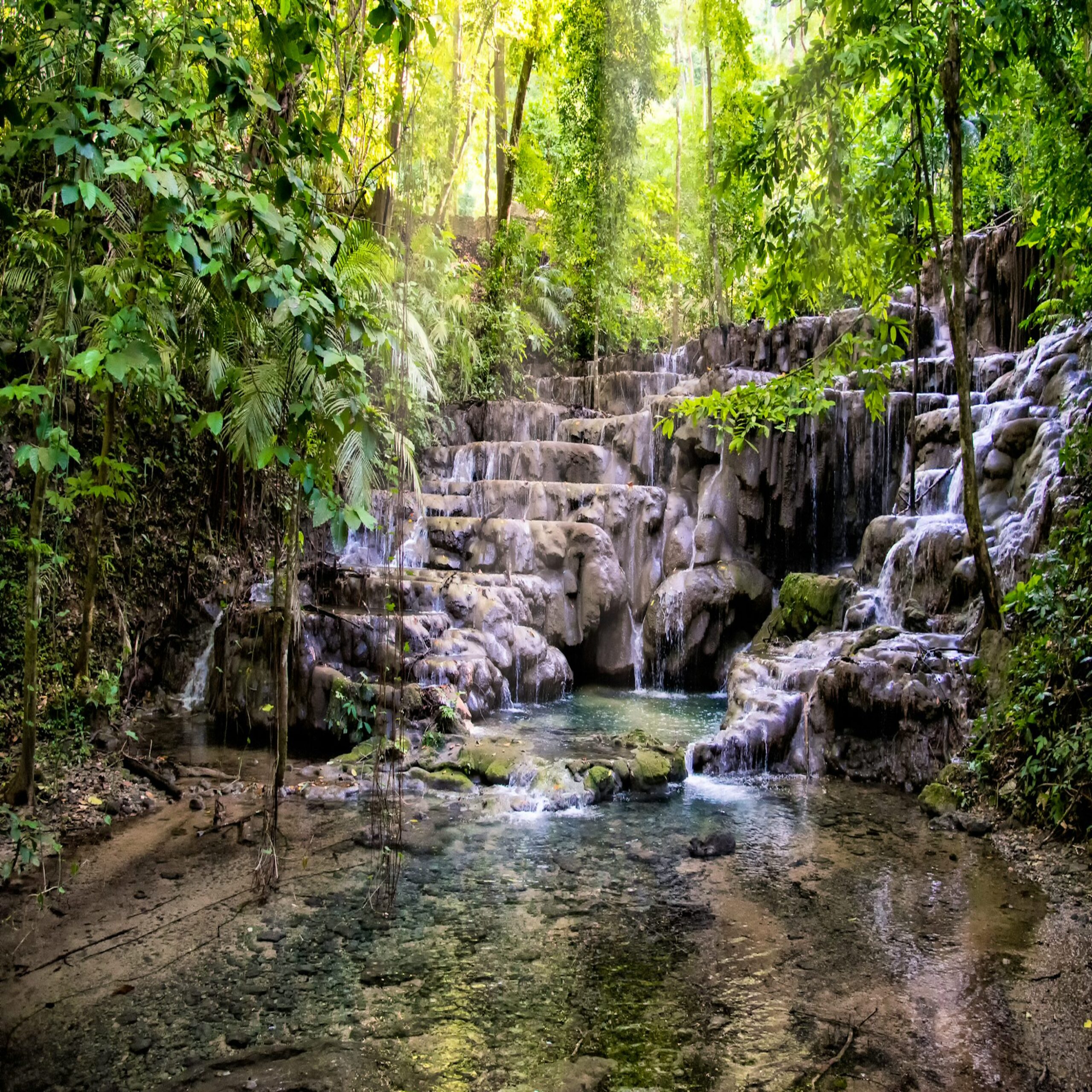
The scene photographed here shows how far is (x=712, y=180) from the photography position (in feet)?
58.0

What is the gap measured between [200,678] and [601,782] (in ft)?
18.2

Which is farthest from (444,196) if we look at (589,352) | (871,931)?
(871,931)

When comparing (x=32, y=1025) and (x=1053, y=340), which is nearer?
(x=32, y=1025)

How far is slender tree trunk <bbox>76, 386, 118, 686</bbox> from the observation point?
217 inches

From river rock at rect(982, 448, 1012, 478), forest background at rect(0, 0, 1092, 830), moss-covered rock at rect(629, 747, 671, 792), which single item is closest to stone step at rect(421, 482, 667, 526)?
forest background at rect(0, 0, 1092, 830)

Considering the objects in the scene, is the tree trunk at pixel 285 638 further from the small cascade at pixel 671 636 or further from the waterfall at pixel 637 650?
the waterfall at pixel 637 650

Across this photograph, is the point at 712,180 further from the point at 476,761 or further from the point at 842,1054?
the point at 842,1054

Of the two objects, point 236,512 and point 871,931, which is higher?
point 236,512

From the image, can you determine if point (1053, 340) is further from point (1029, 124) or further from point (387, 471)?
point (387, 471)

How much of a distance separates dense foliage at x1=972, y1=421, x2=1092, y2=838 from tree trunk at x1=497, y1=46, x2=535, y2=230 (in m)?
14.6

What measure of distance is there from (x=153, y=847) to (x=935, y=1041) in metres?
4.66

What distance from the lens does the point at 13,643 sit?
6137 millimetres

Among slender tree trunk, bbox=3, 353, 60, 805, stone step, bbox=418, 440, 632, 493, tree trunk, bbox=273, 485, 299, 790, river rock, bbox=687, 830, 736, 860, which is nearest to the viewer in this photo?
tree trunk, bbox=273, 485, 299, 790

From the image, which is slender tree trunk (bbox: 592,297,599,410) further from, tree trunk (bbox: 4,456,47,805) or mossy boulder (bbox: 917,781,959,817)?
tree trunk (bbox: 4,456,47,805)
